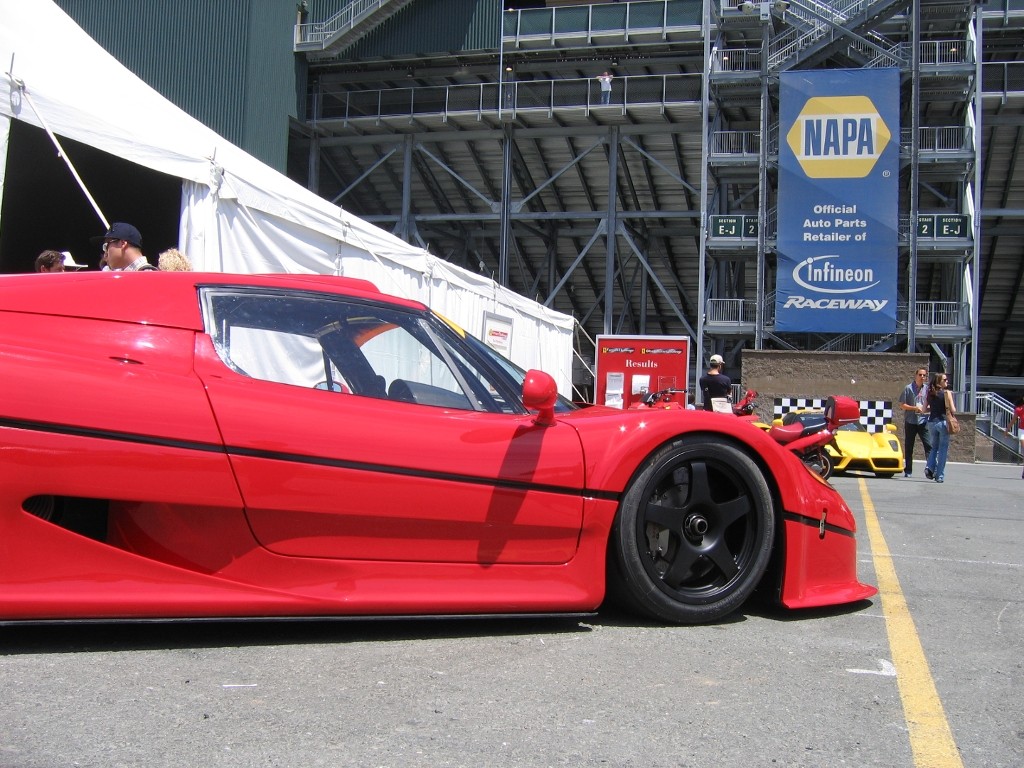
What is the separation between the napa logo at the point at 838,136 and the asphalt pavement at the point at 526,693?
70.0ft

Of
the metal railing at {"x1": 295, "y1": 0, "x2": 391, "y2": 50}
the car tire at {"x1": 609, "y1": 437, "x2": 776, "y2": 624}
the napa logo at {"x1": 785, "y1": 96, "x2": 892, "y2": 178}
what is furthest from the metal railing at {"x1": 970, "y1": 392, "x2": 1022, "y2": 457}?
the car tire at {"x1": 609, "y1": 437, "x2": 776, "y2": 624}

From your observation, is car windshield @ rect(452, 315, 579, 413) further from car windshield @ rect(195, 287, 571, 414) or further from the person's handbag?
the person's handbag

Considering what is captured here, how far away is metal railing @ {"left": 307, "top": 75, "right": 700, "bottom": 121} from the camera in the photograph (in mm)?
26844

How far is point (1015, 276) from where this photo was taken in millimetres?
31688

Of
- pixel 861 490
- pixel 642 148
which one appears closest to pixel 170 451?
pixel 861 490

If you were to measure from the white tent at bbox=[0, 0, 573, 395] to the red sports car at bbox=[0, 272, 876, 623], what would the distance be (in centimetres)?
321

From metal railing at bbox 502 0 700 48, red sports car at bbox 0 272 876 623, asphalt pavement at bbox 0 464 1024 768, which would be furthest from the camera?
metal railing at bbox 502 0 700 48

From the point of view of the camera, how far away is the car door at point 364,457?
8.95 ft

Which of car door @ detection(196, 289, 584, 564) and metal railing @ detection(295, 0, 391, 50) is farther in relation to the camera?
metal railing @ detection(295, 0, 391, 50)

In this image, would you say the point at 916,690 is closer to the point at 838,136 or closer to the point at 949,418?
the point at 949,418

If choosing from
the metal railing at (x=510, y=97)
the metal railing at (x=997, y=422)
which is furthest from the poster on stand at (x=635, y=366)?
the metal railing at (x=510, y=97)

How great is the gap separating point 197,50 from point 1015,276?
86.3ft

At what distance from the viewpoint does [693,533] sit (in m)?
3.21

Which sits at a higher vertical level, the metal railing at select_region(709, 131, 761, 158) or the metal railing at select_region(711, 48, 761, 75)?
the metal railing at select_region(711, 48, 761, 75)
